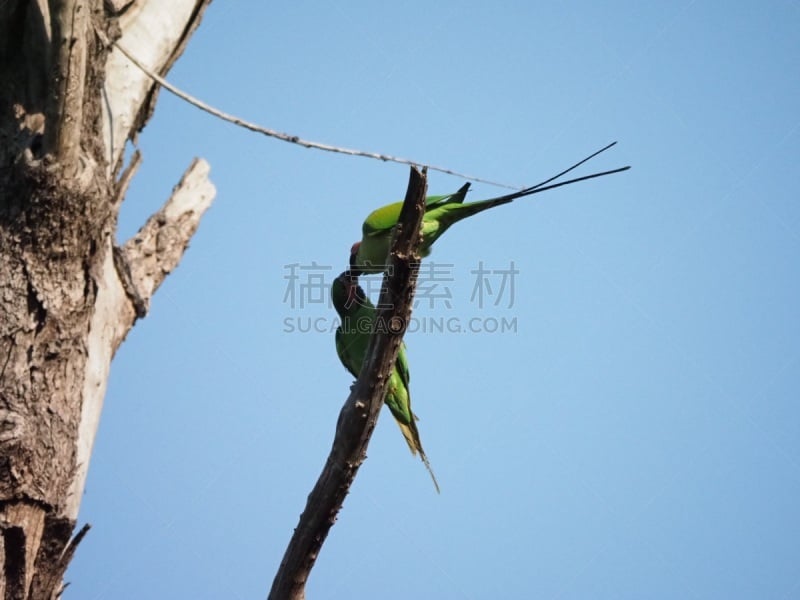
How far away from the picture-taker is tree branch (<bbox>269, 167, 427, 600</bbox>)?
262 cm

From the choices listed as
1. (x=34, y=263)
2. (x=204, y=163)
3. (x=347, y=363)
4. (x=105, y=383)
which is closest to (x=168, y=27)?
(x=204, y=163)

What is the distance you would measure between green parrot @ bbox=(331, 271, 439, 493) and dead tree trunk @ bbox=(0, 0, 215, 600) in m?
1.74

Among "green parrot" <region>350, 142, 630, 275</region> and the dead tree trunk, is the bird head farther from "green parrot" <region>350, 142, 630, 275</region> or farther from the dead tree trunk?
the dead tree trunk

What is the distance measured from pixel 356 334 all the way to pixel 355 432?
2152mm

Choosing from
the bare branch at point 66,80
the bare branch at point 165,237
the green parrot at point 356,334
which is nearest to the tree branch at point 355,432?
the bare branch at point 66,80

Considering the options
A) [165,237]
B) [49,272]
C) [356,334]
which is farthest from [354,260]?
[49,272]

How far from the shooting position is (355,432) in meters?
2.69

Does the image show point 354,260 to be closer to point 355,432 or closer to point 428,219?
point 428,219

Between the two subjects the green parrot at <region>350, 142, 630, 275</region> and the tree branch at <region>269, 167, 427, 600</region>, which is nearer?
the tree branch at <region>269, 167, 427, 600</region>

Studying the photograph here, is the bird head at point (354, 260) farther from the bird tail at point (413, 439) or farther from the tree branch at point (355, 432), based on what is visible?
the tree branch at point (355, 432)

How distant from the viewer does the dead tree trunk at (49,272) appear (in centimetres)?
278

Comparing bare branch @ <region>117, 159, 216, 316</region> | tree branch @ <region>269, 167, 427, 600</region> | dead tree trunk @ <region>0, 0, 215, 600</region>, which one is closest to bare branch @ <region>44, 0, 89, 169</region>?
dead tree trunk @ <region>0, 0, 215, 600</region>

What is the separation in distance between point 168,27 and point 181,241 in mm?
1294

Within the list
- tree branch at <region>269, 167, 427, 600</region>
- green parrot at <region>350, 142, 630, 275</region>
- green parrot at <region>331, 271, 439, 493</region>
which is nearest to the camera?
tree branch at <region>269, 167, 427, 600</region>
